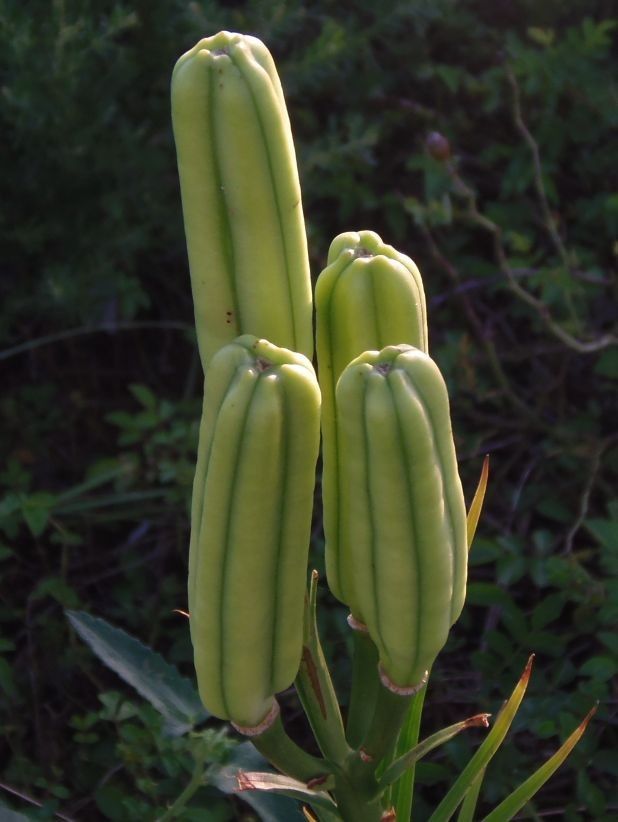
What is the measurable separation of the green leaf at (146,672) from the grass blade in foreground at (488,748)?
0.29m

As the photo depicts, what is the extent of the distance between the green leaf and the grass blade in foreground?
0.96ft

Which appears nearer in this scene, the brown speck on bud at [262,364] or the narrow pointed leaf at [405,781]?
the brown speck on bud at [262,364]

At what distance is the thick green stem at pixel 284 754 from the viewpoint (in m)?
0.84

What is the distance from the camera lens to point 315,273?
1.98 meters

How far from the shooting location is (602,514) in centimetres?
191

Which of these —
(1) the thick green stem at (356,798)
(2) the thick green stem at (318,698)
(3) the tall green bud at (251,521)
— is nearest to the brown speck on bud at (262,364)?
(3) the tall green bud at (251,521)

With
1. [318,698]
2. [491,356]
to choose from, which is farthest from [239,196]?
[491,356]

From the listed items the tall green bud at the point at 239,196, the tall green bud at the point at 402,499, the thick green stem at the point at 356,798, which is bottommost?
the thick green stem at the point at 356,798

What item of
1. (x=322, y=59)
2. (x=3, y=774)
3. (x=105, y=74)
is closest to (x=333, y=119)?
(x=322, y=59)

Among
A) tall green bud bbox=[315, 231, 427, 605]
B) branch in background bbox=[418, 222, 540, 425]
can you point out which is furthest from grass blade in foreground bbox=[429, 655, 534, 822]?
branch in background bbox=[418, 222, 540, 425]

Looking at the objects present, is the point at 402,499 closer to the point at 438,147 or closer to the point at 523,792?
the point at 523,792

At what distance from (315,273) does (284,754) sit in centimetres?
124

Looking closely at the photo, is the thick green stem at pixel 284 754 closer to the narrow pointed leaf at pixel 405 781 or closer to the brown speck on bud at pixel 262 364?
the narrow pointed leaf at pixel 405 781

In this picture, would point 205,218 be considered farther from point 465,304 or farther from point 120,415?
point 465,304
